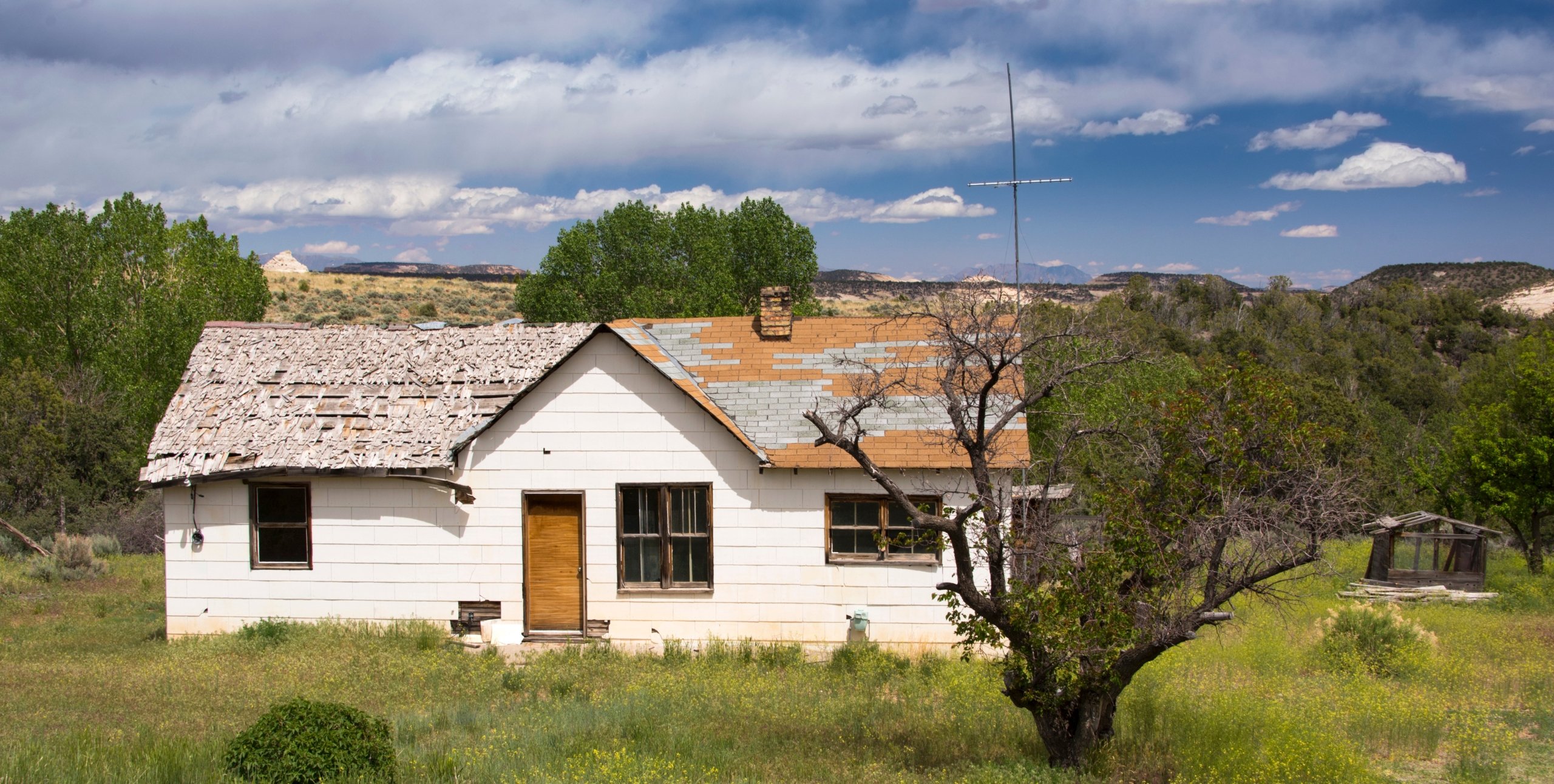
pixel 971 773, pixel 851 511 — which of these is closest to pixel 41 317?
pixel 851 511

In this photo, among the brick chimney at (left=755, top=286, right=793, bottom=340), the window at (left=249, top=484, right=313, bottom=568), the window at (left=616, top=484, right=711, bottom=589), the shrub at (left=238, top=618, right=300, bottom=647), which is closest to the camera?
the shrub at (left=238, top=618, right=300, bottom=647)

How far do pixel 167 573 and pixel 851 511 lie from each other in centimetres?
998

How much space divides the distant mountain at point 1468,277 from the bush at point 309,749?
89.3 meters

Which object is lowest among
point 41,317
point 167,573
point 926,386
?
point 167,573

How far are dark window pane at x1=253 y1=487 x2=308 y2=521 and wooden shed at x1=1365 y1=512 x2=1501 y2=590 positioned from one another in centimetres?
1992

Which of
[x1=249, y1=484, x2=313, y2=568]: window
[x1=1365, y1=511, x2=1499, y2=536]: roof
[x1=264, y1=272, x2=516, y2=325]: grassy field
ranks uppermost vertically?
[x1=264, y1=272, x2=516, y2=325]: grassy field

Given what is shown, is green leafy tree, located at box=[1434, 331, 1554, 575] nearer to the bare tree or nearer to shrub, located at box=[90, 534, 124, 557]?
the bare tree

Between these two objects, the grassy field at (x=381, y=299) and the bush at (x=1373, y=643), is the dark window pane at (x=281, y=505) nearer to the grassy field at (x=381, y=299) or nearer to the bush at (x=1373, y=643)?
the bush at (x=1373, y=643)

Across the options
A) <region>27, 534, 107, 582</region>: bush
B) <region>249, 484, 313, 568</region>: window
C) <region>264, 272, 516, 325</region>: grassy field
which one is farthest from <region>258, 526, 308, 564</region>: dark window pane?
<region>264, 272, 516, 325</region>: grassy field

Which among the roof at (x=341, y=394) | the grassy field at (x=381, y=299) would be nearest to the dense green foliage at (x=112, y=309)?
the roof at (x=341, y=394)

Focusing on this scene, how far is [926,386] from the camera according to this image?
1497cm

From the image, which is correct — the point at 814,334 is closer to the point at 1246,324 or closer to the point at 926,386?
the point at 926,386

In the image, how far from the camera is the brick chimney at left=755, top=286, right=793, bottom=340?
16.6 meters

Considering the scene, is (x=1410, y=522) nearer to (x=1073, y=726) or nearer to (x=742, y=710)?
(x=1073, y=726)
